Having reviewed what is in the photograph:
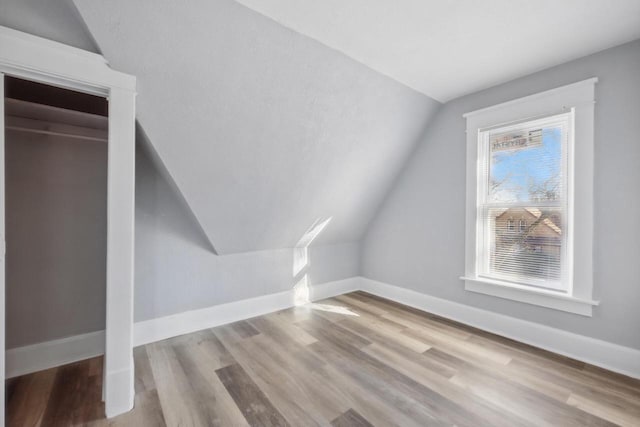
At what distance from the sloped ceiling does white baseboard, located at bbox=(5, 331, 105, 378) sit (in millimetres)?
1223

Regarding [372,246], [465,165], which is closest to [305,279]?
[372,246]

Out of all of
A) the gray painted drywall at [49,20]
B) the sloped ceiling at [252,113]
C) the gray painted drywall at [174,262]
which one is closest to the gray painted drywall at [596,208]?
the sloped ceiling at [252,113]

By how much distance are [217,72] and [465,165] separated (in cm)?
248

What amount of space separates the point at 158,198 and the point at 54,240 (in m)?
0.78

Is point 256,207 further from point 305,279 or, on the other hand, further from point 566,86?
point 566,86

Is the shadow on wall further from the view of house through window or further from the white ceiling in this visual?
the view of house through window

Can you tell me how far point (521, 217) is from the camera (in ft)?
8.28

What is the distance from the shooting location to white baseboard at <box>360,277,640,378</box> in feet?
6.49

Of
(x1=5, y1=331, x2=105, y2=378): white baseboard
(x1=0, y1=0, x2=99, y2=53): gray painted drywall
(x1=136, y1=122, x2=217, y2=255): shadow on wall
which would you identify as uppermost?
(x1=0, y1=0, x2=99, y2=53): gray painted drywall

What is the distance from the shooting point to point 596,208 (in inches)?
82.1

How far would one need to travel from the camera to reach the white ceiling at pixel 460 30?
159 centimetres

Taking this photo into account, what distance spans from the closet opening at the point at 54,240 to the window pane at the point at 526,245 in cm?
338

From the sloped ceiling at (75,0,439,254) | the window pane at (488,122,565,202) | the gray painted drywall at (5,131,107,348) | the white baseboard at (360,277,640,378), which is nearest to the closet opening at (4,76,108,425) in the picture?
the gray painted drywall at (5,131,107,348)

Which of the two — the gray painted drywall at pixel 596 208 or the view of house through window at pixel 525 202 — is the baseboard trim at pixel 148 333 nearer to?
the gray painted drywall at pixel 596 208
